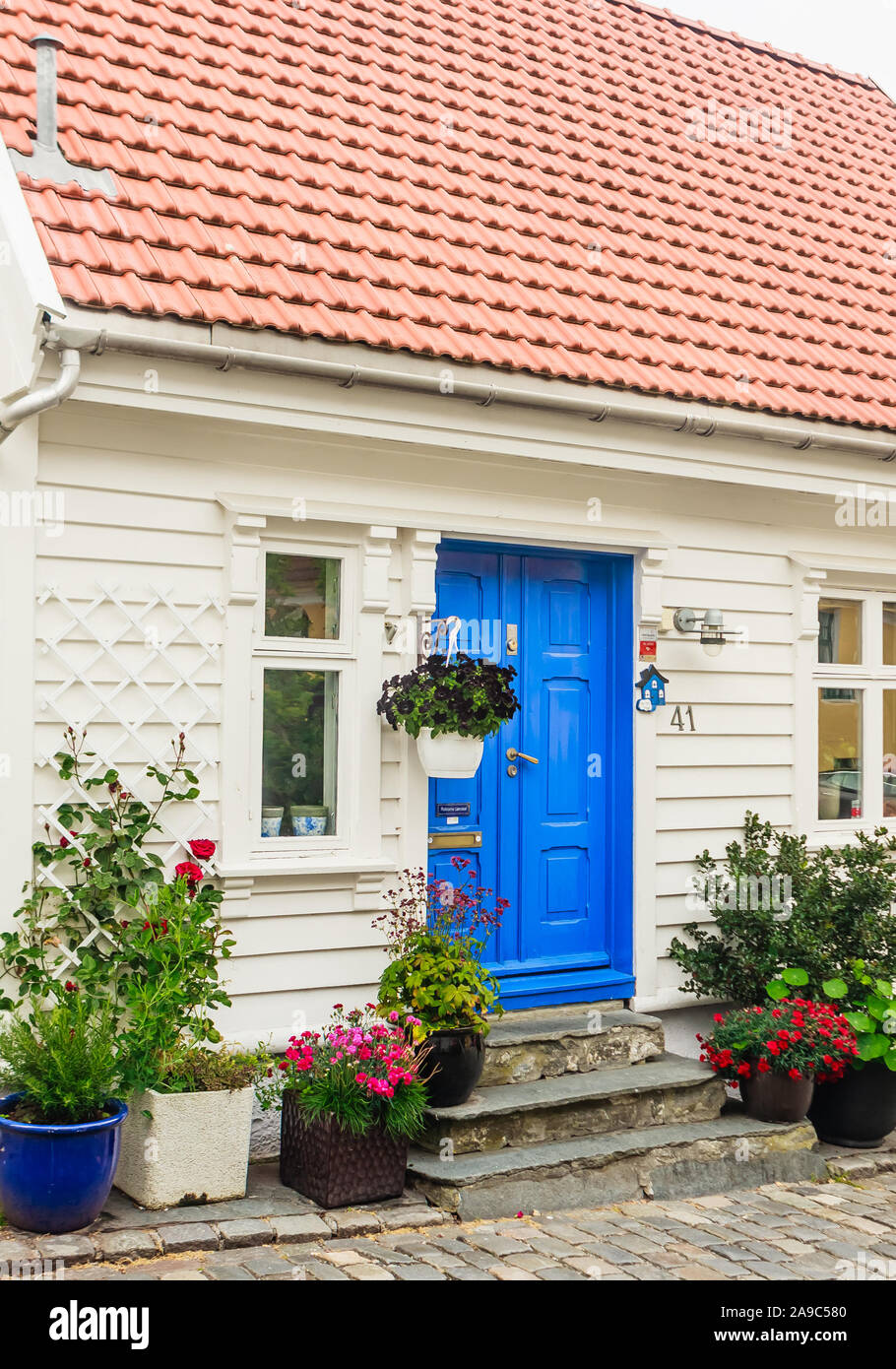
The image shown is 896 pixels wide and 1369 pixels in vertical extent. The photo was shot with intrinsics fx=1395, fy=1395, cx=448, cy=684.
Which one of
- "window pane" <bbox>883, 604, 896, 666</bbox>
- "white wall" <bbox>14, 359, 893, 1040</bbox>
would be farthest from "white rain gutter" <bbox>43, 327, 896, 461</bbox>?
"window pane" <bbox>883, 604, 896, 666</bbox>

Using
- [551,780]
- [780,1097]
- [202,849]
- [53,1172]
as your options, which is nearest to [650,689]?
[551,780]

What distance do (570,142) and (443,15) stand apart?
148 centimetres

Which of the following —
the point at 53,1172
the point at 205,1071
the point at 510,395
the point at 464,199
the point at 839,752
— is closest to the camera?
the point at 53,1172

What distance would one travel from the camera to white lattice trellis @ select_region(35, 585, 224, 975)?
225 inches

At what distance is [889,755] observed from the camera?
8.89m

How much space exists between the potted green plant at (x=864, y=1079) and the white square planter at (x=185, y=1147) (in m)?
3.14

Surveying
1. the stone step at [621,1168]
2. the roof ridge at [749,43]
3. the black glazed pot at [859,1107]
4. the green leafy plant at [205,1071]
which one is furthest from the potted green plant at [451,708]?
the roof ridge at [749,43]

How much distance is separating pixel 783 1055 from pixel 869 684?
276 cm

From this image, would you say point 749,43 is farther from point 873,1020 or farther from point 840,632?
point 873,1020

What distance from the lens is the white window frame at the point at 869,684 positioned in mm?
8548

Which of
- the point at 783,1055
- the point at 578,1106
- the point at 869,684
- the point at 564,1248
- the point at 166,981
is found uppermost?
the point at 869,684

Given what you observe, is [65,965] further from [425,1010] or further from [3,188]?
[3,188]

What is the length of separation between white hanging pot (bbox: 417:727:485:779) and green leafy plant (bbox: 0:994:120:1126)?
1.87 meters

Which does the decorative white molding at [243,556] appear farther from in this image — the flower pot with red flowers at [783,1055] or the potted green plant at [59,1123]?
the flower pot with red flowers at [783,1055]
